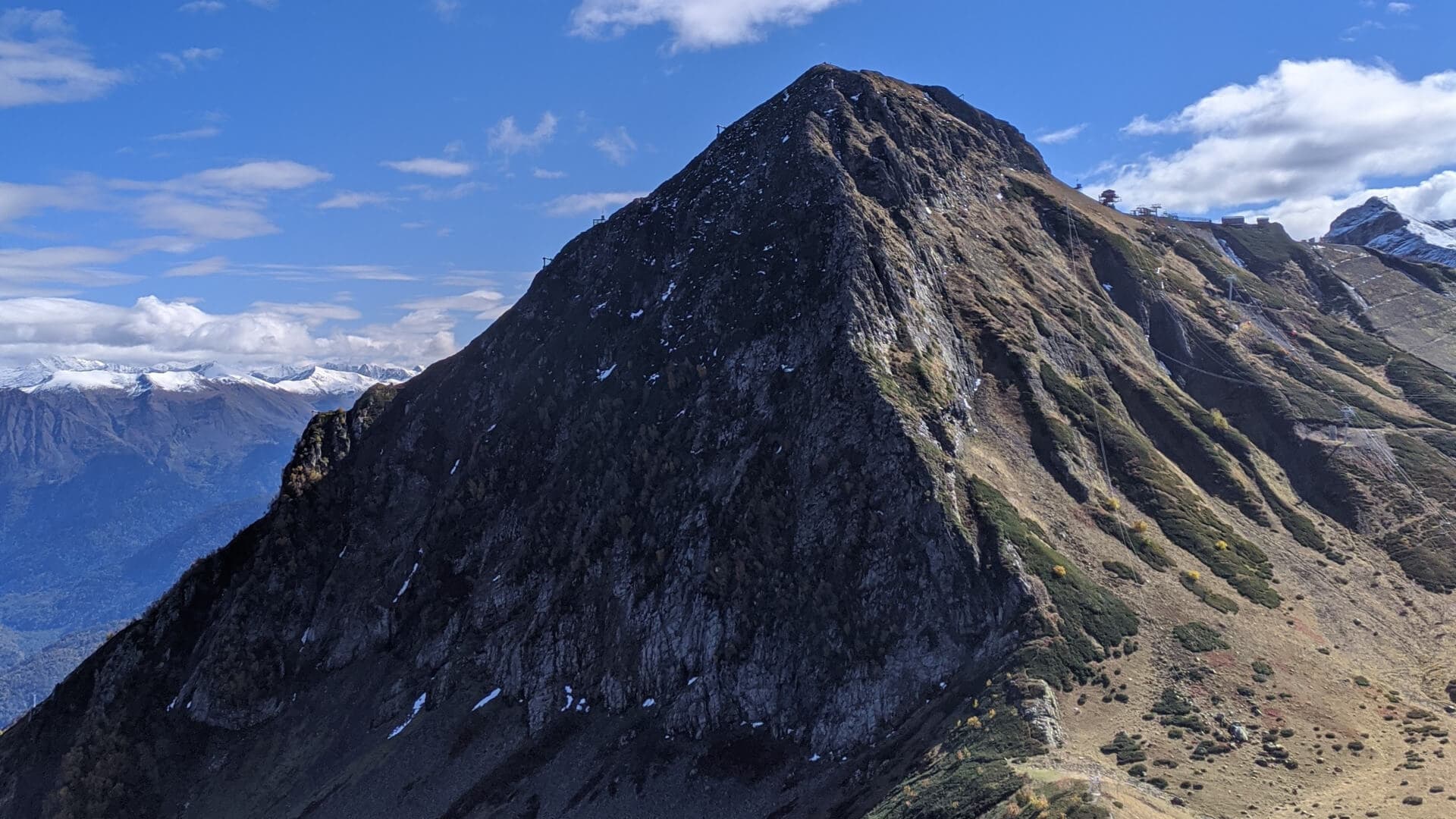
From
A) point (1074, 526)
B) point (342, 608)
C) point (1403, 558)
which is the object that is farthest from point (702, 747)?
point (1403, 558)

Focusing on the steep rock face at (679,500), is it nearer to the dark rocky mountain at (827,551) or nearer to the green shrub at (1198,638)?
the dark rocky mountain at (827,551)

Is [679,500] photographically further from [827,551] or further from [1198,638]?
[1198,638]

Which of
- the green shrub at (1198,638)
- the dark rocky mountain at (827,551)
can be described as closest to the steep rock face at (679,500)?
the dark rocky mountain at (827,551)


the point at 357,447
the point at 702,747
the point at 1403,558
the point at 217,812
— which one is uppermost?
the point at 357,447

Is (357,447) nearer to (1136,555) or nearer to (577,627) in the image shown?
(577,627)

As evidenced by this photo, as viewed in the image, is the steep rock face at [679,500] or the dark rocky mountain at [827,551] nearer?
the dark rocky mountain at [827,551]

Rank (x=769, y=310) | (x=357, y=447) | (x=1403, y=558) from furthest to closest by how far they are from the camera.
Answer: (x=357, y=447), (x=769, y=310), (x=1403, y=558)

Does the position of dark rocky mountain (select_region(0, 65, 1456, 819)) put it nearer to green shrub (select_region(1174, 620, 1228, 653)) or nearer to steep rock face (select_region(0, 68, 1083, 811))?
green shrub (select_region(1174, 620, 1228, 653))

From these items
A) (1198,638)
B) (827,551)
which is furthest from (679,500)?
(1198,638)

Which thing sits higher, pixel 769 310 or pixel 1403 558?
pixel 769 310
